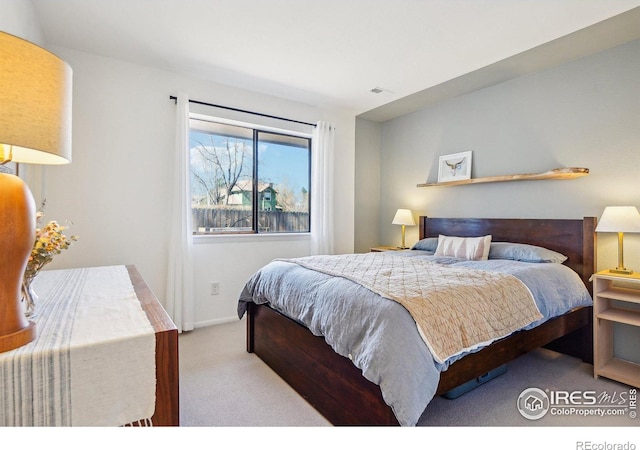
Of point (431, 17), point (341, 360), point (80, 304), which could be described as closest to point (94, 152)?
point (80, 304)

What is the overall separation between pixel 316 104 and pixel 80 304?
11.2 feet

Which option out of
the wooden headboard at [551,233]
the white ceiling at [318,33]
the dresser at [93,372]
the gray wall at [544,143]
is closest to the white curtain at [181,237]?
the white ceiling at [318,33]

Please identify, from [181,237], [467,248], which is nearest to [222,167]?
[181,237]

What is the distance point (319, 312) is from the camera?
1.79 m

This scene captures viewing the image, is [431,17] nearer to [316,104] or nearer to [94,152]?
[316,104]

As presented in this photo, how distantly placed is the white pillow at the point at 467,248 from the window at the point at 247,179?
5.67 ft

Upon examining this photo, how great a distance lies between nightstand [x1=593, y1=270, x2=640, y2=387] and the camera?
2152 millimetres

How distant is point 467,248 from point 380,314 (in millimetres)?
1822

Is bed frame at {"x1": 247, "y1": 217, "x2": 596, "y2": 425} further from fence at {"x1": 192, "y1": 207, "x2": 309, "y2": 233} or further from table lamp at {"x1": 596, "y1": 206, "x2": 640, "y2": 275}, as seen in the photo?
fence at {"x1": 192, "y1": 207, "x2": 309, "y2": 233}

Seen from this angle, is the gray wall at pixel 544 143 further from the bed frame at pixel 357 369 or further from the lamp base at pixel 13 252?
the lamp base at pixel 13 252

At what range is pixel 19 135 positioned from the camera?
75cm

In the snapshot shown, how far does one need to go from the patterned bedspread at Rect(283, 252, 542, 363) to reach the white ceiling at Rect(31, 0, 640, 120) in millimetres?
1749

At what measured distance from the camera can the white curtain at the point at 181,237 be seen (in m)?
3.05

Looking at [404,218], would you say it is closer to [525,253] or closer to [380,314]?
[525,253]
